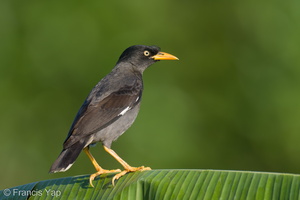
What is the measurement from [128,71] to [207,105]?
526 cm

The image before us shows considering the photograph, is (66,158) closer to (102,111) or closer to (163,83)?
(102,111)

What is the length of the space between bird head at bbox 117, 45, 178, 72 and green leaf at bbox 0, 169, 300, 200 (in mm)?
2299

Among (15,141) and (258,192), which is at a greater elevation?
(258,192)

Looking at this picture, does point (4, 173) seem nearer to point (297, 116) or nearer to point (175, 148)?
point (175, 148)

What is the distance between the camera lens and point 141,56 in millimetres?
7176

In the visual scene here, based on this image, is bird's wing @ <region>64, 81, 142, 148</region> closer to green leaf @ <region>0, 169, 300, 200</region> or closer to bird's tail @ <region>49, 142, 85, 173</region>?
bird's tail @ <region>49, 142, 85, 173</region>

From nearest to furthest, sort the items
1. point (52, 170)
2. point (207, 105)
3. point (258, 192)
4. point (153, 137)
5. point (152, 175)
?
point (258, 192) < point (152, 175) < point (52, 170) < point (153, 137) < point (207, 105)

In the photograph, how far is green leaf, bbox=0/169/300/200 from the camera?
13.7ft

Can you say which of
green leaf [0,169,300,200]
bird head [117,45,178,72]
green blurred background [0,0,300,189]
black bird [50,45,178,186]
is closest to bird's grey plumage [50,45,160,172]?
black bird [50,45,178,186]

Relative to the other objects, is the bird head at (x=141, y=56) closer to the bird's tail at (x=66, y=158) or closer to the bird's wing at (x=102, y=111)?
the bird's wing at (x=102, y=111)

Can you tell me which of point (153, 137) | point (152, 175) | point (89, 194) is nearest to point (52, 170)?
point (89, 194)

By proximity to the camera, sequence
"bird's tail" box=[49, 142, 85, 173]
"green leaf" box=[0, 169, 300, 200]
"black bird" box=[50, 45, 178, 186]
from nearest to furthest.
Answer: "green leaf" box=[0, 169, 300, 200], "bird's tail" box=[49, 142, 85, 173], "black bird" box=[50, 45, 178, 186]

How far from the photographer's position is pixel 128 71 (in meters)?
6.87

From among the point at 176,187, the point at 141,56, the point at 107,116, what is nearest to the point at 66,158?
the point at 107,116
